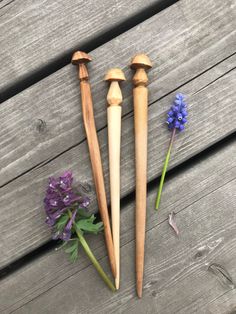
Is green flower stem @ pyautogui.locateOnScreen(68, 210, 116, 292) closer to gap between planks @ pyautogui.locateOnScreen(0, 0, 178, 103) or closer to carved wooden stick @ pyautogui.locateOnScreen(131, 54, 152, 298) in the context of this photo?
carved wooden stick @ pyautogui.locateOnScreen(131, 54, 152, 298)

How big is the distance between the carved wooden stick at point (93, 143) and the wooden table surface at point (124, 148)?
49mm

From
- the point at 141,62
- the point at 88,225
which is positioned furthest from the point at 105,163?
the point at 141,62

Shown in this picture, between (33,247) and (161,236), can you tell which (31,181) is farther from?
(161,236)

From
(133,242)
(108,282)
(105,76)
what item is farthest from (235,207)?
(105,76)

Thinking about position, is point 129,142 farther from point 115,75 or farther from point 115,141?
point 115,75

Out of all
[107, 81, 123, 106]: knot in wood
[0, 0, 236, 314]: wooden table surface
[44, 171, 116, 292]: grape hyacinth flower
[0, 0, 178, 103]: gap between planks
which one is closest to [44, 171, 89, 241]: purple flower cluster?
[44, 171, 116, 292]: grape hyacinth flower

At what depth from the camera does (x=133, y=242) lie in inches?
52.3

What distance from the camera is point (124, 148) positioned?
1.34m

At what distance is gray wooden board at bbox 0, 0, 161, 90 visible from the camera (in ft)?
4.48

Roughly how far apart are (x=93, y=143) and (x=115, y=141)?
6 cm

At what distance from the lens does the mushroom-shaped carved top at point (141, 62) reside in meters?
1.27

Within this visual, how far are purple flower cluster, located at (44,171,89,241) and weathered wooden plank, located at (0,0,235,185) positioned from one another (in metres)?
0.16

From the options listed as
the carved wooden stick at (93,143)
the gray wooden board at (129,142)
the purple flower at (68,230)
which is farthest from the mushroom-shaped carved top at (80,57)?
the purple flower at (68,230)

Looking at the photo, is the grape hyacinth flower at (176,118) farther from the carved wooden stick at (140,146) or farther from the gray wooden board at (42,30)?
the gray wooden board at (42,30)
